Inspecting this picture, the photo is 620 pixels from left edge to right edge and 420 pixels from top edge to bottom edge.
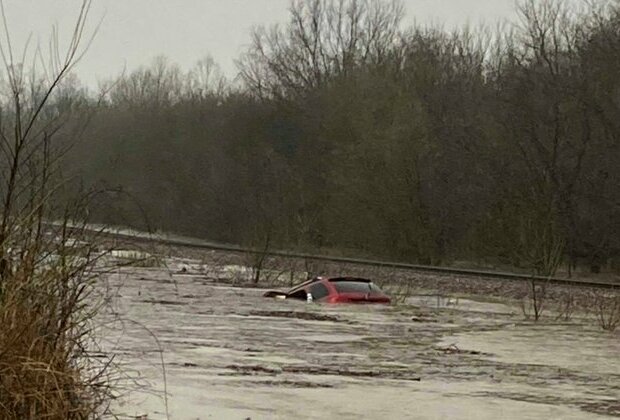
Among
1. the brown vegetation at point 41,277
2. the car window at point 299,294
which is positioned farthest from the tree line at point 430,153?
the brown vegetation at point 41,277

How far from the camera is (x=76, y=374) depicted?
970 cm

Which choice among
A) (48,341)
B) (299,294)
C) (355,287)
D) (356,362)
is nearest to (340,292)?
(355,287)

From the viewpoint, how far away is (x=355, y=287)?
32469mm

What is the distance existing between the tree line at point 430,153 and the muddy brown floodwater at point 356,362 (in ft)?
29.9

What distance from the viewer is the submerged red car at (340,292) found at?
31.7 metres

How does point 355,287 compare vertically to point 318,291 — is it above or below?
above

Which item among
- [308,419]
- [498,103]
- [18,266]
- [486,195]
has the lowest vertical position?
[308,419]

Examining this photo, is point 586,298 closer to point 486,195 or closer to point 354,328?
point 354,328

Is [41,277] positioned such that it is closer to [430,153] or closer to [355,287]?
→ [355,287]

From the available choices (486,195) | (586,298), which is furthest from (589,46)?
(586,298)

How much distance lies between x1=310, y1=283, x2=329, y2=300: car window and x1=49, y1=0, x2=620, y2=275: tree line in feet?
24.1

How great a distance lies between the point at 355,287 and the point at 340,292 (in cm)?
84

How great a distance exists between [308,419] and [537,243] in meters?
26.2

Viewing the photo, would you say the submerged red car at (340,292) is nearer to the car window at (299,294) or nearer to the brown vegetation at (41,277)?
the car window at (299,294)
